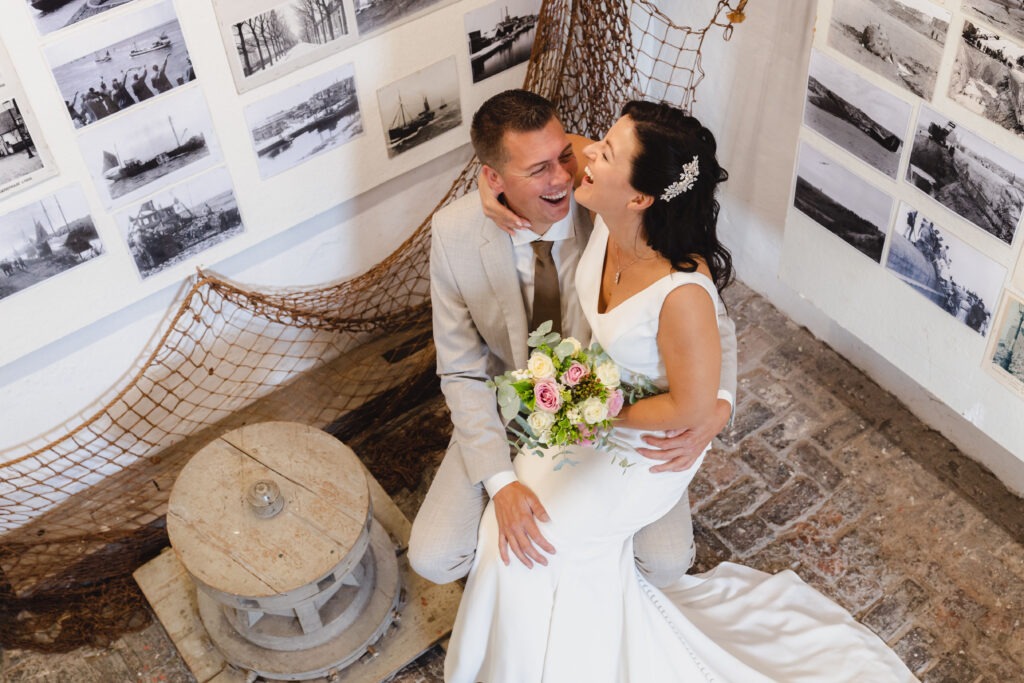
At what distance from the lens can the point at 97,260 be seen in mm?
3467

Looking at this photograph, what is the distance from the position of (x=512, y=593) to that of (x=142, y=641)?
4.96 feet

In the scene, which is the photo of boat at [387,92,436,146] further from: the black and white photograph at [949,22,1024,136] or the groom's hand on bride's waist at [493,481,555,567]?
the black and white photograph at [949,22,1024,136]

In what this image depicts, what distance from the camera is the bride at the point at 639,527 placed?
2.91m

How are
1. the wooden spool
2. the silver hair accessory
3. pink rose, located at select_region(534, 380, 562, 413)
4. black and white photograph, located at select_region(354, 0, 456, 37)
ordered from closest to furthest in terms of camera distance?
the silver hair accessory, pink rose, located at select_region(534, 380, 562, 413), the wooden spool, black and white photograph, located at select_region(354, 0, 456, 37)

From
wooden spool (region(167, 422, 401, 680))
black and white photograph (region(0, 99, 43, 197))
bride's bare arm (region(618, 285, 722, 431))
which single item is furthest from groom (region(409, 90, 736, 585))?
black and white photograph (region(0, 99, 43, 197))

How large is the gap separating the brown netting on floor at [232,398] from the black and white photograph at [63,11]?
1.06 m

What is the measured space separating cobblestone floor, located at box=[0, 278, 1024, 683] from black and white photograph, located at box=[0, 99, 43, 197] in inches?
68.4

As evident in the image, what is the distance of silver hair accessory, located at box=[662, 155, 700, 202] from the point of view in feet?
9.20

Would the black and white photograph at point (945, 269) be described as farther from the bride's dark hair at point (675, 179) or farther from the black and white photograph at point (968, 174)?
the bride's dark hair at point (675, 179)

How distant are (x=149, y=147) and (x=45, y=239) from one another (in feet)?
1.35

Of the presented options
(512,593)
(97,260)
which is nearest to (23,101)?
(97,260)

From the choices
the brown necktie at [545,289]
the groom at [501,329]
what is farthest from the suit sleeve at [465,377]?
the brown necktie at [545,289]

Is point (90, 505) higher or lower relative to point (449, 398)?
lower

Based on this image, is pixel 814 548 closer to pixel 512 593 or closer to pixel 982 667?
pixel 982 667
